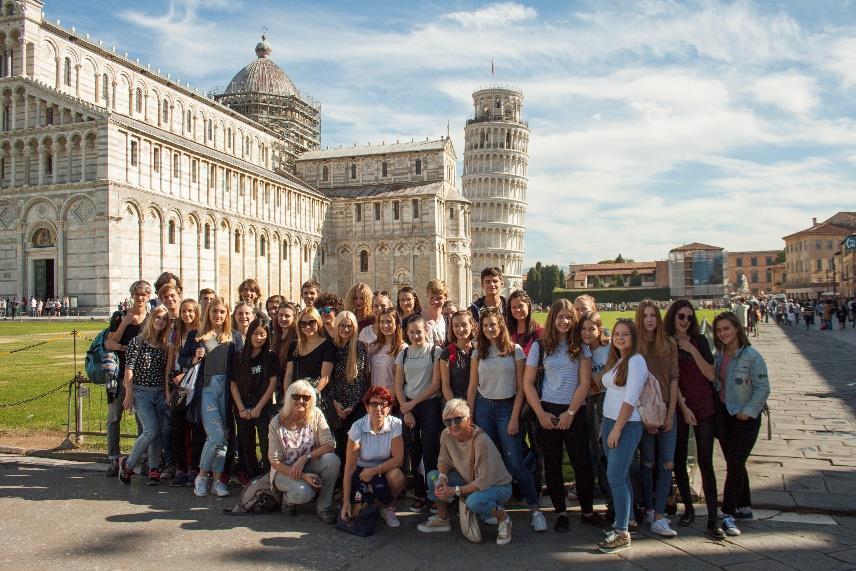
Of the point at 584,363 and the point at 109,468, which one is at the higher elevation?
the point at 584,363

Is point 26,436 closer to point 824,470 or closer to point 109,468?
point 109,468

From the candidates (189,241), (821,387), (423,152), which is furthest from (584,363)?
(423,152)

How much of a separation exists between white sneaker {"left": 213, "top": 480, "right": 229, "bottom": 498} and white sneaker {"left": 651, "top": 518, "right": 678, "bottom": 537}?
394cm

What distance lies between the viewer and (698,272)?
9062cm

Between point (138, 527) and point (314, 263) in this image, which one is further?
point (314, 263)

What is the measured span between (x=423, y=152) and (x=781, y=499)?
5421 cm

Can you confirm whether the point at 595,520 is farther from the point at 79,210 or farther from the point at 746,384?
the point at 79,210

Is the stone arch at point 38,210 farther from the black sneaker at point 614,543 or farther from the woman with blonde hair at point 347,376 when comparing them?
the black sneaker at point 614,543

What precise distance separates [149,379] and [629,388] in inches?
190

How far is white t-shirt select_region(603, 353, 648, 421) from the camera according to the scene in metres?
5.26

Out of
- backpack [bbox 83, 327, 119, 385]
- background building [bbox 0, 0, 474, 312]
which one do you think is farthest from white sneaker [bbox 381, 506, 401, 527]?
background building [bbox 0, 0, 474, 312]

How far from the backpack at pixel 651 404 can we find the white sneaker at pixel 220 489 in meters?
3.96

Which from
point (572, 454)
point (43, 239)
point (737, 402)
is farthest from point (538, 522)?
point (43, 239)

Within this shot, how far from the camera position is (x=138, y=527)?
566 cm
